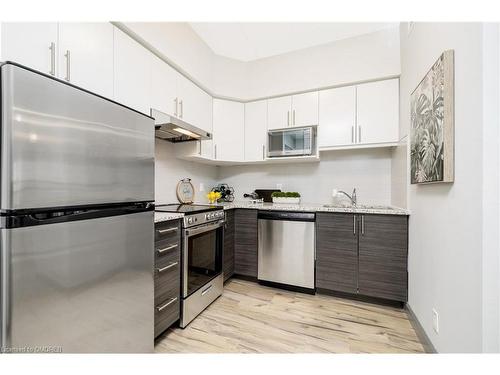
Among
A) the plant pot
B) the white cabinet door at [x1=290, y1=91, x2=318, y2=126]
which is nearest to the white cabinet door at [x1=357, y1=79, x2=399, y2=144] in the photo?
the white cabinet door at [x1=290, y1=91, x2=318, y2=126]

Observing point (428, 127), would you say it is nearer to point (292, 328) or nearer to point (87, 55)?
point (292, 328)

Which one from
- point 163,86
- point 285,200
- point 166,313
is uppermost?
point 163,86

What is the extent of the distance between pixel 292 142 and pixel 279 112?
44cm

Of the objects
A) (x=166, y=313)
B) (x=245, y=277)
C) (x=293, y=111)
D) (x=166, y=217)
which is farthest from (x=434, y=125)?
(x=245, y=277)

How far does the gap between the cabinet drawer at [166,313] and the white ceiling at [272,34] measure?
2595 mm

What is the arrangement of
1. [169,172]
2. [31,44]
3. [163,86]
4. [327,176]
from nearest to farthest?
[31,44] → [163,86] → [169,172] → [327,176]

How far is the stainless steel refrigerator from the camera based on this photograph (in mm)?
733

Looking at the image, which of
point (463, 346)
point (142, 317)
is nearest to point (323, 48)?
point (463, 346)

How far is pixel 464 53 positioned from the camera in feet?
3.34

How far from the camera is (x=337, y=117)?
249cm

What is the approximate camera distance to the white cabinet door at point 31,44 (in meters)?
0.97

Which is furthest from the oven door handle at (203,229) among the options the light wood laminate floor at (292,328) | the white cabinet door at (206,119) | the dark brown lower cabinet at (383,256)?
the dark brown lower cabinet at (383,256)

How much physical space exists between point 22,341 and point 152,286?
0.61 metres

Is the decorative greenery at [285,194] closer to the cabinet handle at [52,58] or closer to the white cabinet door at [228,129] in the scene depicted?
the white cabinet door at [228,129]
